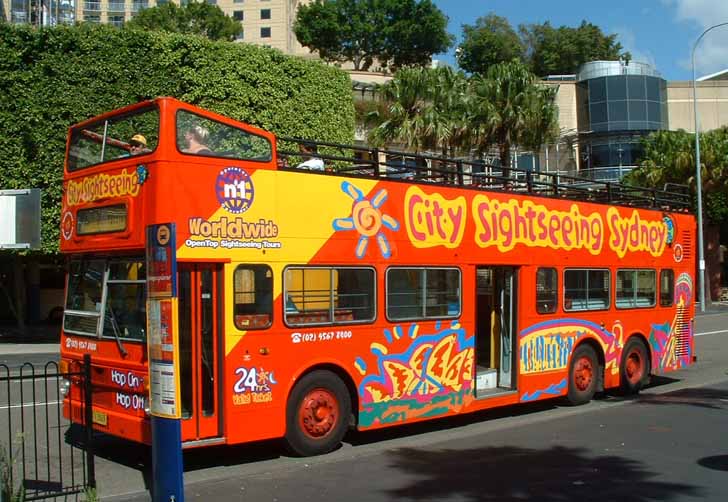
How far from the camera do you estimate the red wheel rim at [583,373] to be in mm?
13289

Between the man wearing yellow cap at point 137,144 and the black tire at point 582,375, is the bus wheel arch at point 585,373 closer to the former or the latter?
the black tire at point 582,375

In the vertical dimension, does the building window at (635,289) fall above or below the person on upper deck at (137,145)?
below

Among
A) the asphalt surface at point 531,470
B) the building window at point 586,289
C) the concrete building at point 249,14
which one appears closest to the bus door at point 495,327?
the asphalt surface at point 531,470

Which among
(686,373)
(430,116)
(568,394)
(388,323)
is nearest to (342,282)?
(388,323)

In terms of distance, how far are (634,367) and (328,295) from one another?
755 centimetres

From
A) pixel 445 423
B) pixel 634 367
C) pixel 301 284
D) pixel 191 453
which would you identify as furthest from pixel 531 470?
pixel 634 367

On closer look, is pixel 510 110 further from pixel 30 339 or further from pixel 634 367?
pixel 30 339

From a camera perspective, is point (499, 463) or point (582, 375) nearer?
point (499, 463)

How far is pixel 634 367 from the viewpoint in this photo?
1462 cm

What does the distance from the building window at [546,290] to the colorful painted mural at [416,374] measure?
1732mm

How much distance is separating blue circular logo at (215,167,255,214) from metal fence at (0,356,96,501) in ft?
6.98

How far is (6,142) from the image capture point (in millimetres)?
24859

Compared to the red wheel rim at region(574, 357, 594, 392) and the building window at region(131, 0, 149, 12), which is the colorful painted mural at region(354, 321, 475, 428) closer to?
the red wheel rim at region(574, 357, 594, 392)

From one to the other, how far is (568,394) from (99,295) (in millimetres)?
7787
